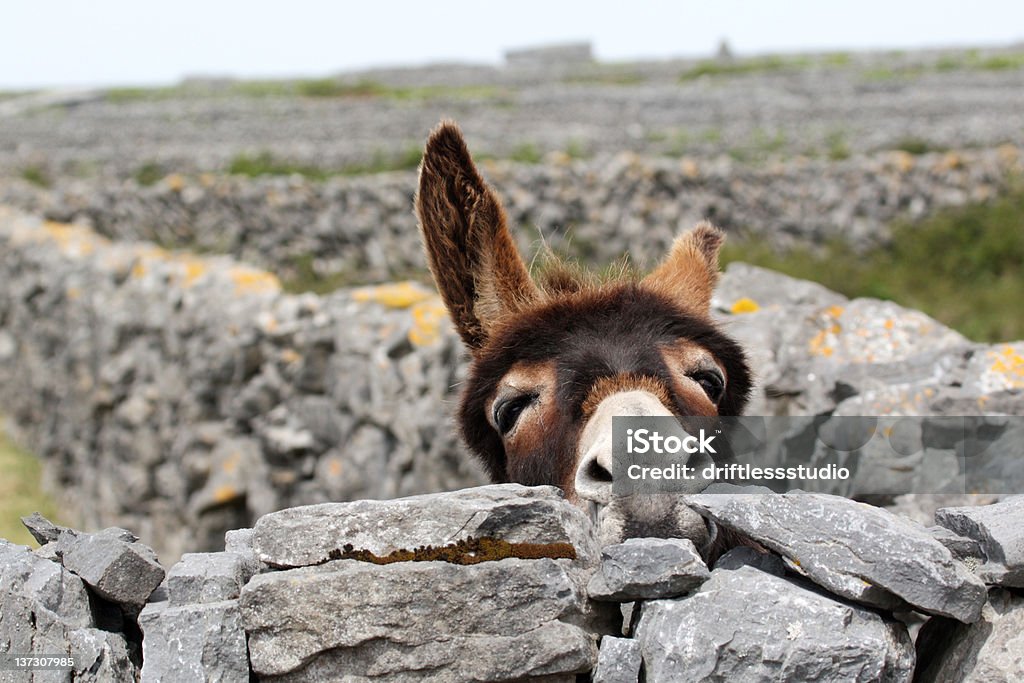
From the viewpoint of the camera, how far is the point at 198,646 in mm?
2281

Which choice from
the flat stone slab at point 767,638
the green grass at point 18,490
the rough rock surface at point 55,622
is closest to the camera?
the flat stone slab at point 767,638

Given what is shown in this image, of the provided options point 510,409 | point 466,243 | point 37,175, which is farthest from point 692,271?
point 37,175

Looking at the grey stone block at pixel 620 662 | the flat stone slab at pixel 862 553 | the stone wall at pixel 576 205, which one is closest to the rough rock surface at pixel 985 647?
the flat stone slab at pixel 862 553

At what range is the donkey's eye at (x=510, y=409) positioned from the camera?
346 centimetres

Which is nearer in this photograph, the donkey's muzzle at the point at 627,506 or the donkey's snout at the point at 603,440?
the donkey's muzzle at the point at 627,506

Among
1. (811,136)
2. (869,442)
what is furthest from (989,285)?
(869,442)

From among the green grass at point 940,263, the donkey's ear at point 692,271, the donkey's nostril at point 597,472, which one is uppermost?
the donkey's ear at point 692,271

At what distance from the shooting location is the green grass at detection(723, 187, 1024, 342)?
1316cm

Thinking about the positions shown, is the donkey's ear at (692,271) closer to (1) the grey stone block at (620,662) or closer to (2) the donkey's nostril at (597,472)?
(2) the donkey's nostril at (597,472)

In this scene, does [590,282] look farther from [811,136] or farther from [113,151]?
[113,151]

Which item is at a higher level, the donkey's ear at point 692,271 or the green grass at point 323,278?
the donkey's ear at point 692,271

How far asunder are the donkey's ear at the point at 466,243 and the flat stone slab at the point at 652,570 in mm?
1790

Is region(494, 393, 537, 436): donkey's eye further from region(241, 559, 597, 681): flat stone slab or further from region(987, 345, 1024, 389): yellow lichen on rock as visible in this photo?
region(987, 345, 1024, 389): yellow lichen on rock

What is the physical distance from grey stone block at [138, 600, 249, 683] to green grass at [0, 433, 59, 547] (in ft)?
28.0
